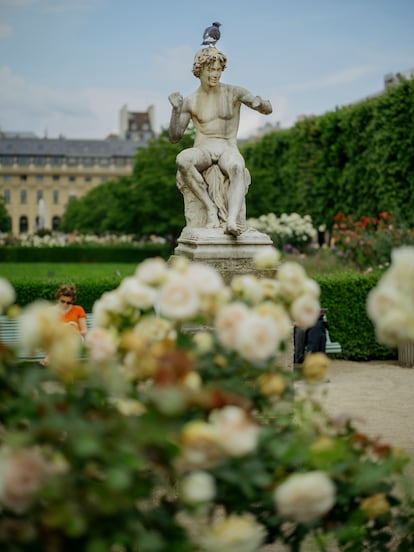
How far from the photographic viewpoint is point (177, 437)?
190 centimetres

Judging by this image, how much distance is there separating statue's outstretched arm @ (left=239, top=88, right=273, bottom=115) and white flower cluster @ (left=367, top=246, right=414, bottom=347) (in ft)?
16.6

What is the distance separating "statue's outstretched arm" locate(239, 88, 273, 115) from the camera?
276 inches

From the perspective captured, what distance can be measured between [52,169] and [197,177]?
96.4 meters

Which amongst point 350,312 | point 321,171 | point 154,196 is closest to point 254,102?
point 350,312

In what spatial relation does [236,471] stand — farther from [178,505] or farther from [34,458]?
[34,458]

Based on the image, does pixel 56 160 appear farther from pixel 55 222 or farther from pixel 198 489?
pixel 198 489

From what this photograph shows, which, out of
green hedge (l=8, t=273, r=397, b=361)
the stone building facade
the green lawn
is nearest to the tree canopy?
the green lawn

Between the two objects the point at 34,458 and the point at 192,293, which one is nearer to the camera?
the point at 34,458

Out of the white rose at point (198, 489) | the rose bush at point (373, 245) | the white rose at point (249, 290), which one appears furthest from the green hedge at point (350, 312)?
the white rose at point (198, 489)

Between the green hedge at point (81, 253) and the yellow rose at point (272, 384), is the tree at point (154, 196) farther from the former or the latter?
the yellow rose at point (272, 384)

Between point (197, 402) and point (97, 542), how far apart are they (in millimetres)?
364

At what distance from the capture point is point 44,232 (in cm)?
5962

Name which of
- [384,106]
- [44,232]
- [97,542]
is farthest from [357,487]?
[44,232]

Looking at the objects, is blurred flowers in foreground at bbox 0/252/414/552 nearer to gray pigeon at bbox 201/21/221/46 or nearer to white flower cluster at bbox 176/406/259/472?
white flower cluster at bbox 176/406/259/472
